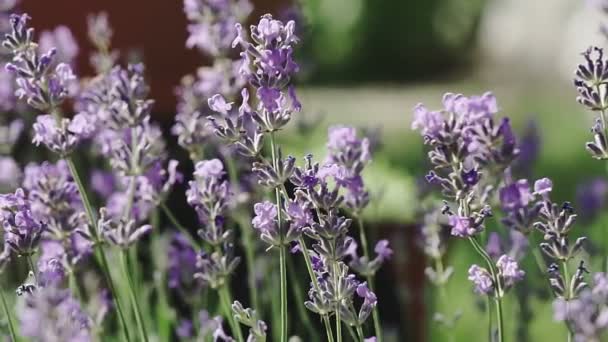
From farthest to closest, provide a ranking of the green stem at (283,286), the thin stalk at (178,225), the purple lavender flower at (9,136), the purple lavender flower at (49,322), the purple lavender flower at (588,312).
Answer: the purple lavender flower at (9,136), the thin stalk at (178,225), the green stem at (283,286), the purple lavender flower at (588,312), the purple lavender flower at (49,322)

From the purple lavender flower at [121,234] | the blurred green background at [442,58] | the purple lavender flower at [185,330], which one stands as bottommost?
the purple lavender flower at [185,330]

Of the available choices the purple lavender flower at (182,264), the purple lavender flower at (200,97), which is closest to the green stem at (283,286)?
the purple lavender flower at (200,97)

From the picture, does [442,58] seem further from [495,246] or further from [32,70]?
[32,70]

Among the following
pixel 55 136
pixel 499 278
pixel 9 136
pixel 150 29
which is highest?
pixel 150 29

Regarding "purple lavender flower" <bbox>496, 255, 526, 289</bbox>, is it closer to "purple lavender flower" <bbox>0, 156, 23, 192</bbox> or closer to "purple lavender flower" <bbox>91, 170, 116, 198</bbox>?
"purple lavender flower" <bbox>0, 156, 23, 192</bbox>

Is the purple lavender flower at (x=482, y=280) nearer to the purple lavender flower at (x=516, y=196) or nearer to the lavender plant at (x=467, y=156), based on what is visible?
the lavender plant at (x=467, y=156)

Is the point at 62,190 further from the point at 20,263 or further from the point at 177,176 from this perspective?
the point at 20,263

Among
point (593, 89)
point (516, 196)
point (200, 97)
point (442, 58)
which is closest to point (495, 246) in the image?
point (516, 196)

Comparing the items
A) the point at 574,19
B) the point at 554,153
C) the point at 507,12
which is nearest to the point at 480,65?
the point at 507,12
